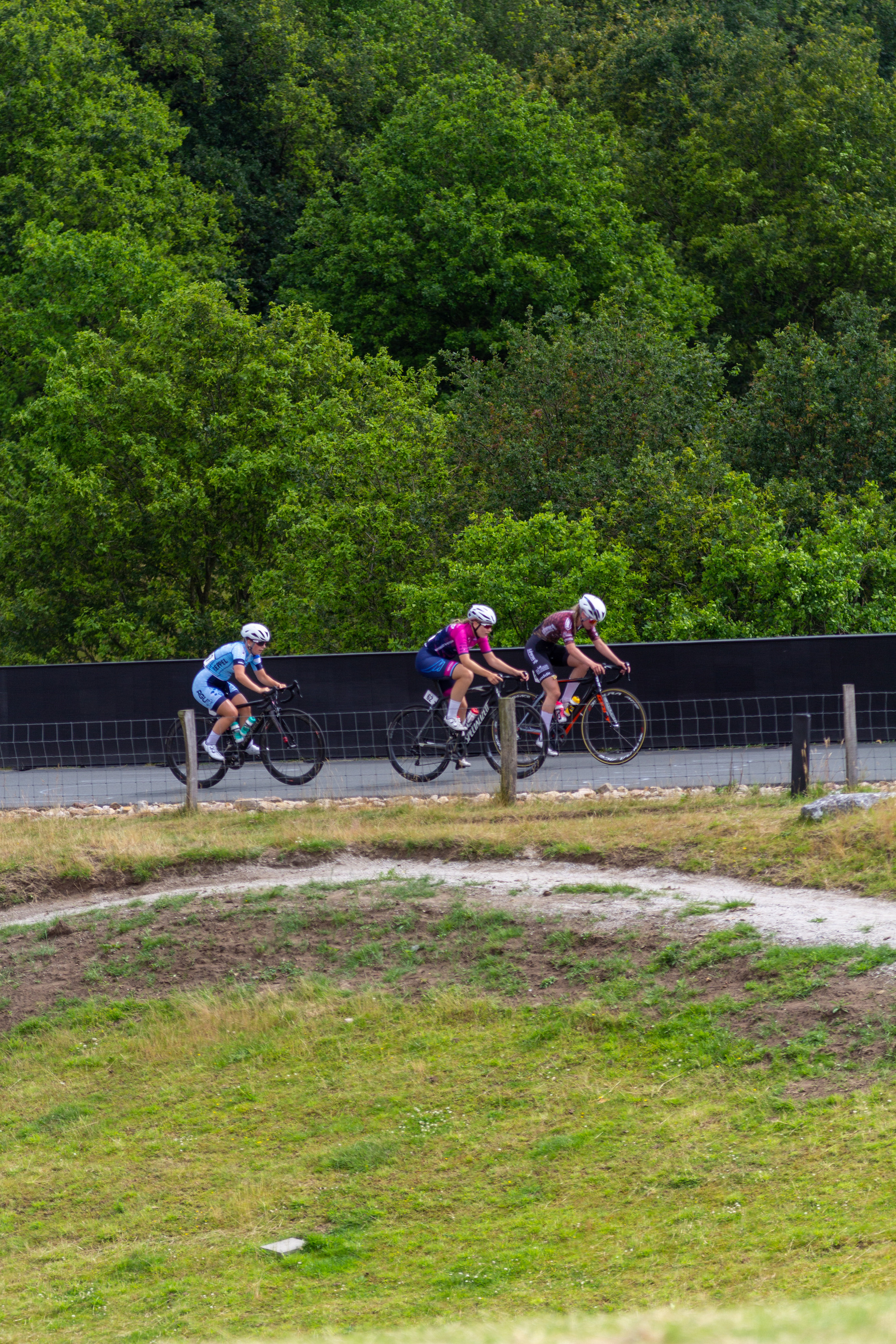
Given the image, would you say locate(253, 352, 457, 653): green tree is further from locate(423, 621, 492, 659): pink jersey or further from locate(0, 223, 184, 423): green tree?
locate(0, 223, 184, 423): green tree

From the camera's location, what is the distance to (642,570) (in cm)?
2133

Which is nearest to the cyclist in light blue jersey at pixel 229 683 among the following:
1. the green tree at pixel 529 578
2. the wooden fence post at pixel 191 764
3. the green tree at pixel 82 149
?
the wooden fence post at pixel 191 764

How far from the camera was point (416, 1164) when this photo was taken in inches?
277

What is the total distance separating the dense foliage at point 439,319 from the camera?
22.0 metres

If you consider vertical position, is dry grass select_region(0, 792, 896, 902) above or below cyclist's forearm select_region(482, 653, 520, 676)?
below

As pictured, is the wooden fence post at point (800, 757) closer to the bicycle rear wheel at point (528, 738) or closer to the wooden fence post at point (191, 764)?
the bicycle rear wheel at point (528, 738)

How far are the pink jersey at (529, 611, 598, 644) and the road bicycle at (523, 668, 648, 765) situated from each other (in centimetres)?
59

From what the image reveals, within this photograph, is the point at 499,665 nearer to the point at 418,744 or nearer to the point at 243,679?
the point at 418,744

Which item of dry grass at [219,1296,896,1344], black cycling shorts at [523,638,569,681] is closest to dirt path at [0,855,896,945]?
black cycling shorts at [523,638,569,681]

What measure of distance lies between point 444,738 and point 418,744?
288 mm

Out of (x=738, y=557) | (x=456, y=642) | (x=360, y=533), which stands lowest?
(x=456, y=642)

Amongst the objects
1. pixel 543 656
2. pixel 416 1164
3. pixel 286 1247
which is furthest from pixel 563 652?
pixel 286 1247

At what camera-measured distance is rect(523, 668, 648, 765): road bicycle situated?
15.6 m

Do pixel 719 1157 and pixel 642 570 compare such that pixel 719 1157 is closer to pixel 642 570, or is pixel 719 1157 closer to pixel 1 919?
pixel 1 919
